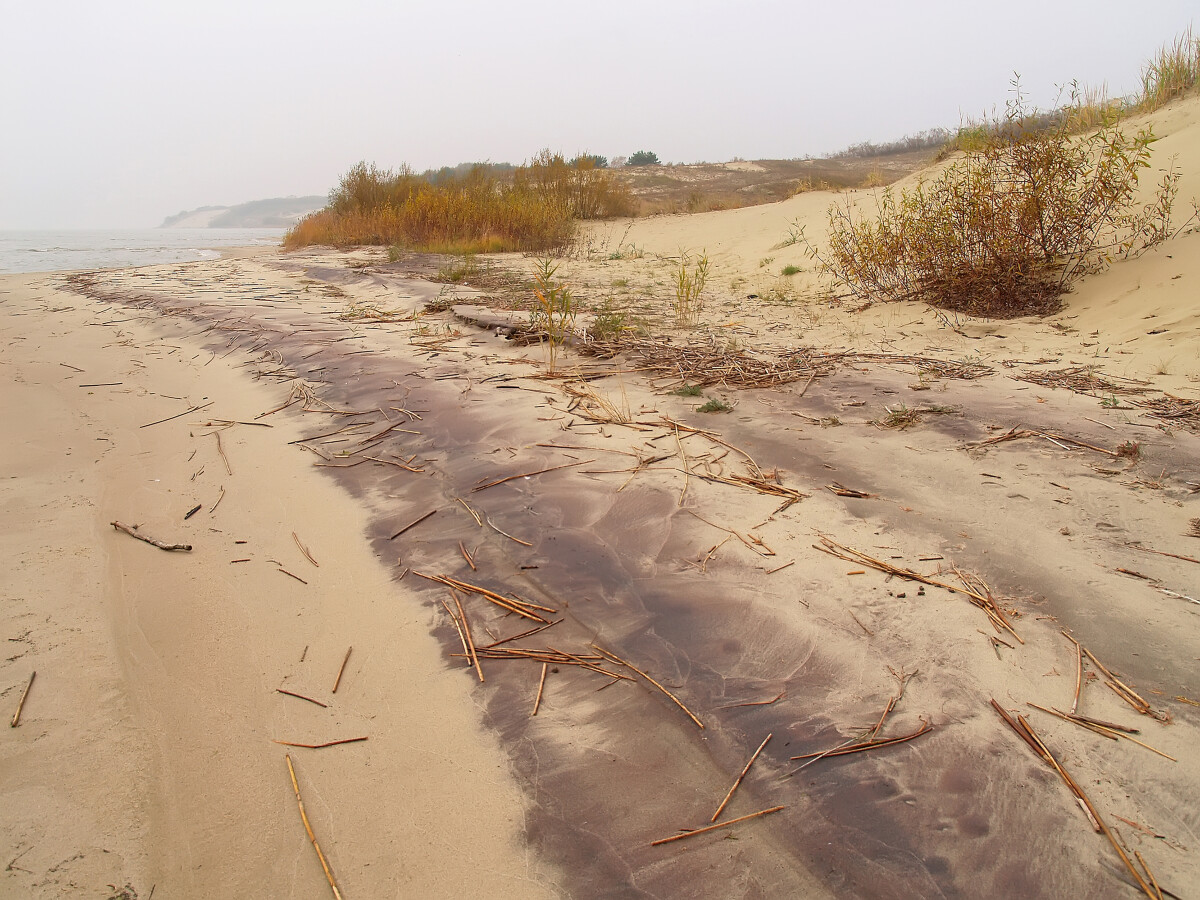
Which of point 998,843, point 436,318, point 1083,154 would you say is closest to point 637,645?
point 998,843

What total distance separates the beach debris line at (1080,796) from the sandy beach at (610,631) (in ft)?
0.07

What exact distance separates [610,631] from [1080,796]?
1187 mm

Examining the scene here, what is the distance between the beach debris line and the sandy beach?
0.02 metres

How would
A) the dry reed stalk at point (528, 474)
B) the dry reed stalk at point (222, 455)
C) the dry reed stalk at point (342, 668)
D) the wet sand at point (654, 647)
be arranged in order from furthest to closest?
the dry reed stalk at point (222, 455) → the dry reed stalk at point (528, 474) → the dry reed stalk at point (342, 668) → the wet sand at point (654, 647)

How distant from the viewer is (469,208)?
12.8 meters

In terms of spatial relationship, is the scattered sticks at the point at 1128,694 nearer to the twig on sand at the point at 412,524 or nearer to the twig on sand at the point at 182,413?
the twig on sand at the point at 412,524

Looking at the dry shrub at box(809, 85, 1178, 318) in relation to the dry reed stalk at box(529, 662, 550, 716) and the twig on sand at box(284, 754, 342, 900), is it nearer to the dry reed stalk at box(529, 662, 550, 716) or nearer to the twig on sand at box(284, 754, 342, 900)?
the dry reed stalk at box(529, 662, 550, 716)

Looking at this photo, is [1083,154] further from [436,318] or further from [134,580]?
[134,580]

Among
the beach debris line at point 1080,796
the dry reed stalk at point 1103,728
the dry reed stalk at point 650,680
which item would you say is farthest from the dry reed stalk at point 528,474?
the dry reed stalk at point 1103,728

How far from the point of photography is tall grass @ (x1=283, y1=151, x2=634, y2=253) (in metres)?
12.4

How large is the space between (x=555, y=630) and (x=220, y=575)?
4.22ft

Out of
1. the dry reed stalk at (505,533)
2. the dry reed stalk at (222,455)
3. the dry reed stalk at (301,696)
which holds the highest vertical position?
the dry reed stalk at (222,455)

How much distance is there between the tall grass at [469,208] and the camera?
40.8ft

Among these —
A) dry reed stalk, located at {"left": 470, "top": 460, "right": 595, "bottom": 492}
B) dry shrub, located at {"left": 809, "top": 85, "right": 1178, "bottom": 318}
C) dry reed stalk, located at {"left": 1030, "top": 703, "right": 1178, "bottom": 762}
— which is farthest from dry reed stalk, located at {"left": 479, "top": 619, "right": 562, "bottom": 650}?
dry shrub, located at {"left": 809, "top": 85, "right": 1178, "bottom": 318}
